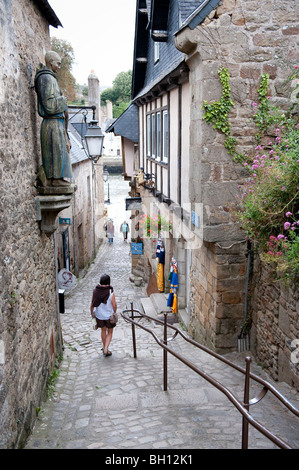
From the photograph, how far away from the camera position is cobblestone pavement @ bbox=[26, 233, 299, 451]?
3895 mm

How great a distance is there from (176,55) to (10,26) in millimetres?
5175

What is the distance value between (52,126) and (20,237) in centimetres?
158

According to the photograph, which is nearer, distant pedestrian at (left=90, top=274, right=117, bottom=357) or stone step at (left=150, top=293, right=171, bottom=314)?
distant pedestrian at (left=90, top=274, right=117, bottom=357)

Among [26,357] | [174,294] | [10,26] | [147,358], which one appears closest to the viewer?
[10,26]

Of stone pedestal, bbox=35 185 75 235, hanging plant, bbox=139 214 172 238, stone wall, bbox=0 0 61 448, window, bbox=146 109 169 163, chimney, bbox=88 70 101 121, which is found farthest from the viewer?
chimney, bbox=88 70 101 121

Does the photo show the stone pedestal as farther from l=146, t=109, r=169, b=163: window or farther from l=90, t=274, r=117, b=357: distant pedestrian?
l=146, t=109, r=169, b=163: window

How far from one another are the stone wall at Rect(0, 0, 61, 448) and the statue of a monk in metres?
0.12

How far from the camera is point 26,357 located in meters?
4.63

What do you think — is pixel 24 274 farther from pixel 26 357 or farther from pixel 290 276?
pixel 290 276

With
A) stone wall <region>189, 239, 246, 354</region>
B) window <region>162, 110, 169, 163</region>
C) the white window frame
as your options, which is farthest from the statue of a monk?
the white window frame

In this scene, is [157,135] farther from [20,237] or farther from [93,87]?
[93,87]

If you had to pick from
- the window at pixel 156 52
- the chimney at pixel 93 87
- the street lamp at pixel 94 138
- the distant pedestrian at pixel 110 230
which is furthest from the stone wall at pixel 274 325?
the chimney at pixel 93 87

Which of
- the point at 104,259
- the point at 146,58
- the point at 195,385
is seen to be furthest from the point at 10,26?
the point at 104,259

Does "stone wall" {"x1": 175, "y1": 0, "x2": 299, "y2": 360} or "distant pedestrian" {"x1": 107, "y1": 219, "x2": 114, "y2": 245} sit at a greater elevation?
"stone wall" {"x1": 175, "y1": 0, "x2": 299, "y2": 360}
